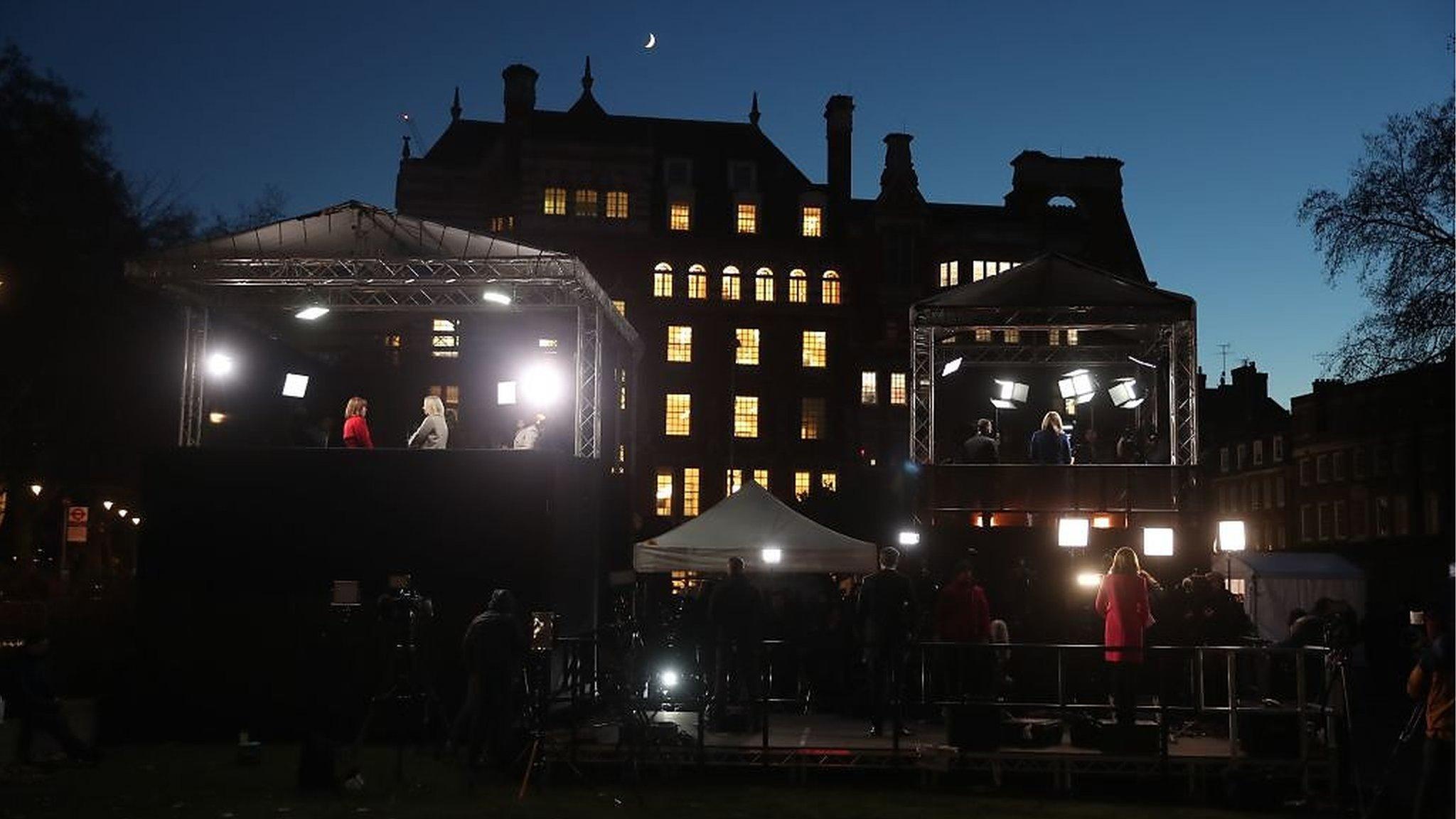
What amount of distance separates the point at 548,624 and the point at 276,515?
15.7 ft

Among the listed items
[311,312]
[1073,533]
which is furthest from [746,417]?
[1073,533]

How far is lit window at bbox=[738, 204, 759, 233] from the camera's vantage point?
53.6m

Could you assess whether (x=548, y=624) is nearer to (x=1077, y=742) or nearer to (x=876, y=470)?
(x=1077, y=742)

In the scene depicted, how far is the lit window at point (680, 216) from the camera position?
5300 cm

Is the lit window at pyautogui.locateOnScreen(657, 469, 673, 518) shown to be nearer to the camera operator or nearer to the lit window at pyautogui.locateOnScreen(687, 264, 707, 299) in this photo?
the lit window at pyautogui.locateOnScreen(687, 264, 707, 299)

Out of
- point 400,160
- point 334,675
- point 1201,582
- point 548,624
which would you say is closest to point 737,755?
point 548,624

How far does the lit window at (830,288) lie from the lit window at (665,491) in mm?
9078

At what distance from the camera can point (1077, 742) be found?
13.0 meters

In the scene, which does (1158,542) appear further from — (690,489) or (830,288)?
(830,288)

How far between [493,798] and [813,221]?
1712 inches

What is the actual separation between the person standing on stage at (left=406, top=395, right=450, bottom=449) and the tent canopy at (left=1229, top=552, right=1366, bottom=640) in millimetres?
19440

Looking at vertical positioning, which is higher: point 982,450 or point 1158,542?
point 982,450

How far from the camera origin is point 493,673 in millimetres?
12945

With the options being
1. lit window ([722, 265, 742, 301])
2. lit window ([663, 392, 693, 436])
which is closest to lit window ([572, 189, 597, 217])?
lit window ([722, 265, 742, 301])
